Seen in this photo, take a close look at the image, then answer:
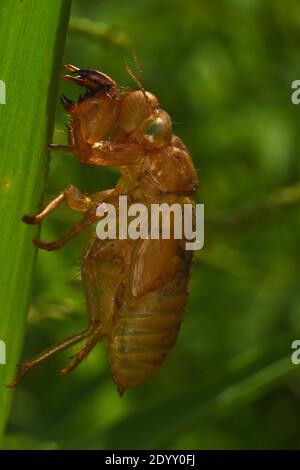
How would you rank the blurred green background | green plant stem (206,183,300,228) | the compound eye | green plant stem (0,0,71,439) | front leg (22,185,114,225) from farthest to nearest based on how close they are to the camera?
1. the blurred green background
2. green plant stem (206,183,300,228)
3. the compound eye
4. front leg (22,185,114,225)
5. green plant stem (0,0,71,439)

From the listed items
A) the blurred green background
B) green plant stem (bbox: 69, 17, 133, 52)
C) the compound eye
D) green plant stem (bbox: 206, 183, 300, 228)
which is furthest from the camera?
the blurred green background

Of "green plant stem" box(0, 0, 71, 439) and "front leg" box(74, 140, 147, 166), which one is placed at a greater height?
"front leg" box(74, 140, 147, 166)

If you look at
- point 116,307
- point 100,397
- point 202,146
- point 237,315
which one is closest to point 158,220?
point 116,307

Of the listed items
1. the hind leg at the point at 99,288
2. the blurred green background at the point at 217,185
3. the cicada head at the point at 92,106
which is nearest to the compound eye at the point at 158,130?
the cicada head at the point at 92,106

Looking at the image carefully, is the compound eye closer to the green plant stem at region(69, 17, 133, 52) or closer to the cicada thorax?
the cicada thorax

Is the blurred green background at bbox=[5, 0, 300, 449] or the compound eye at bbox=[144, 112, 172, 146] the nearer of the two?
the compound eye at bbox=[144, 112, 172, 146]

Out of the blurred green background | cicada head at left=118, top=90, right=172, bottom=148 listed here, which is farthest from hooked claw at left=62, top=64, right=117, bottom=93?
the blurred green background

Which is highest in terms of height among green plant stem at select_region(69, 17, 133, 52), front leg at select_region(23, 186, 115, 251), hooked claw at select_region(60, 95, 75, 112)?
green plant stem at select_region(69, 17, 133, 52)
